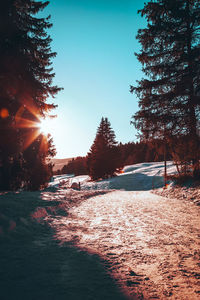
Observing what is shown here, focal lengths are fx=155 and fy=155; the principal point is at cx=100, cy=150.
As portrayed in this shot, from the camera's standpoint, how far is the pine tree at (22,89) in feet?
31.5

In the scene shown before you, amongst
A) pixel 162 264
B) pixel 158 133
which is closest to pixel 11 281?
pixel 162 264

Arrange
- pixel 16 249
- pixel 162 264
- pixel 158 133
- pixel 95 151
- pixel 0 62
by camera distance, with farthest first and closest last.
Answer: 1. pixel 95 151
2. pixel 158 133
3. pixel 0 62
4. pixel 16 249
5. pixel 162 264

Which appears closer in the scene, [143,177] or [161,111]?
[161,111]

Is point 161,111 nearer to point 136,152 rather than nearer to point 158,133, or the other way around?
point 158,133

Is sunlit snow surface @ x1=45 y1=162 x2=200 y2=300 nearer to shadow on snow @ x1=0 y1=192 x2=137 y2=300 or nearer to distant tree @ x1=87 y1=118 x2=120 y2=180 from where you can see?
shadow on snow @ x1=0 y1=192 x2=137 y2=300

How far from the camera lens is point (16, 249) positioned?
8.46 ft

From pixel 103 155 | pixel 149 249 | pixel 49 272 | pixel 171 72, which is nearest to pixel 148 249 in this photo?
pixel 149 249

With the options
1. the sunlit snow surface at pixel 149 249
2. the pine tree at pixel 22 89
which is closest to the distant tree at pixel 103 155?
the pine tree at pixel 22 89

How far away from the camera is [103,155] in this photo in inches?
1126

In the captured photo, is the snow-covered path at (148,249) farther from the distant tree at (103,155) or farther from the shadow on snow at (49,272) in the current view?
the distant tree at (103,155)

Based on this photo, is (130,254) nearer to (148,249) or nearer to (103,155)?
(148,249)

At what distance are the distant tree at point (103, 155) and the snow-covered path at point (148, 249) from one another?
933 inches

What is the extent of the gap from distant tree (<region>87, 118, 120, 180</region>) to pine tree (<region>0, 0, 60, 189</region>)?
1620 centimetres

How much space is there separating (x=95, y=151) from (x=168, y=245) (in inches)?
1042
